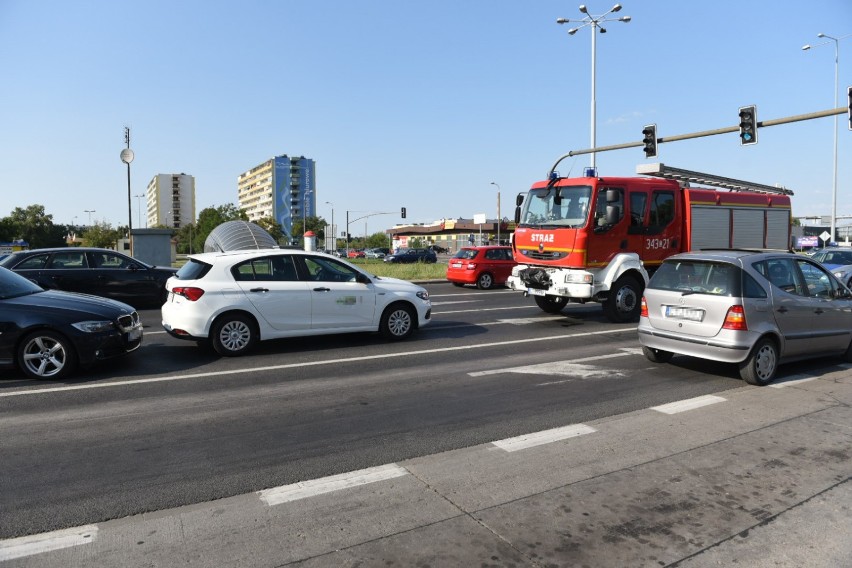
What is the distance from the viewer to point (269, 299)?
9.03m

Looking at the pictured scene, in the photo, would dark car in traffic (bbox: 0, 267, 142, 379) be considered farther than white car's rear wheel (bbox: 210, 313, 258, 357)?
No

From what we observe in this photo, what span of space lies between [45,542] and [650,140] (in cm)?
2434

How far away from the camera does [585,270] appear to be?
11961 mm

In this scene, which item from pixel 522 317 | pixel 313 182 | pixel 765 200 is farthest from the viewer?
pixel 313 182

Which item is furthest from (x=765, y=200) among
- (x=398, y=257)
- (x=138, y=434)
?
(x=398, y=257)

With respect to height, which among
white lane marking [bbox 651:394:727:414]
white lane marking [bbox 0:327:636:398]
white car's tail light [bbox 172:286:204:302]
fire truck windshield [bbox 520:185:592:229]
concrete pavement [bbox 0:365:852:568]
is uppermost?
fire truck windshield [bbox 520:185:592:229]

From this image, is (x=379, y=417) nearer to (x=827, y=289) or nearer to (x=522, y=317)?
(x=827, y=289)

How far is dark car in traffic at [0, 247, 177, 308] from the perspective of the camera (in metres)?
13.8

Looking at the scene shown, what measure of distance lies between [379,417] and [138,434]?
7.02 ft

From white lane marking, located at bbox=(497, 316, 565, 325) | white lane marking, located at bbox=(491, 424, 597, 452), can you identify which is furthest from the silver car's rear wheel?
white lane marking, located at bbox=(497, 316, 565, 325)

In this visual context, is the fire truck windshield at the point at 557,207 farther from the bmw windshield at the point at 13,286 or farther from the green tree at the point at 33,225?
the green tree at the point at 33,225

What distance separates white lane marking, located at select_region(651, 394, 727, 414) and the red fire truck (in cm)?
530

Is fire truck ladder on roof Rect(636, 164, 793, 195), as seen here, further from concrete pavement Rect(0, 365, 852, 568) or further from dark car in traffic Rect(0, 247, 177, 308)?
dark car in traffic Rect(0, 247, 177, 308)

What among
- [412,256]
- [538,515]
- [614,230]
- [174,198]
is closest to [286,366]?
[538,515]
